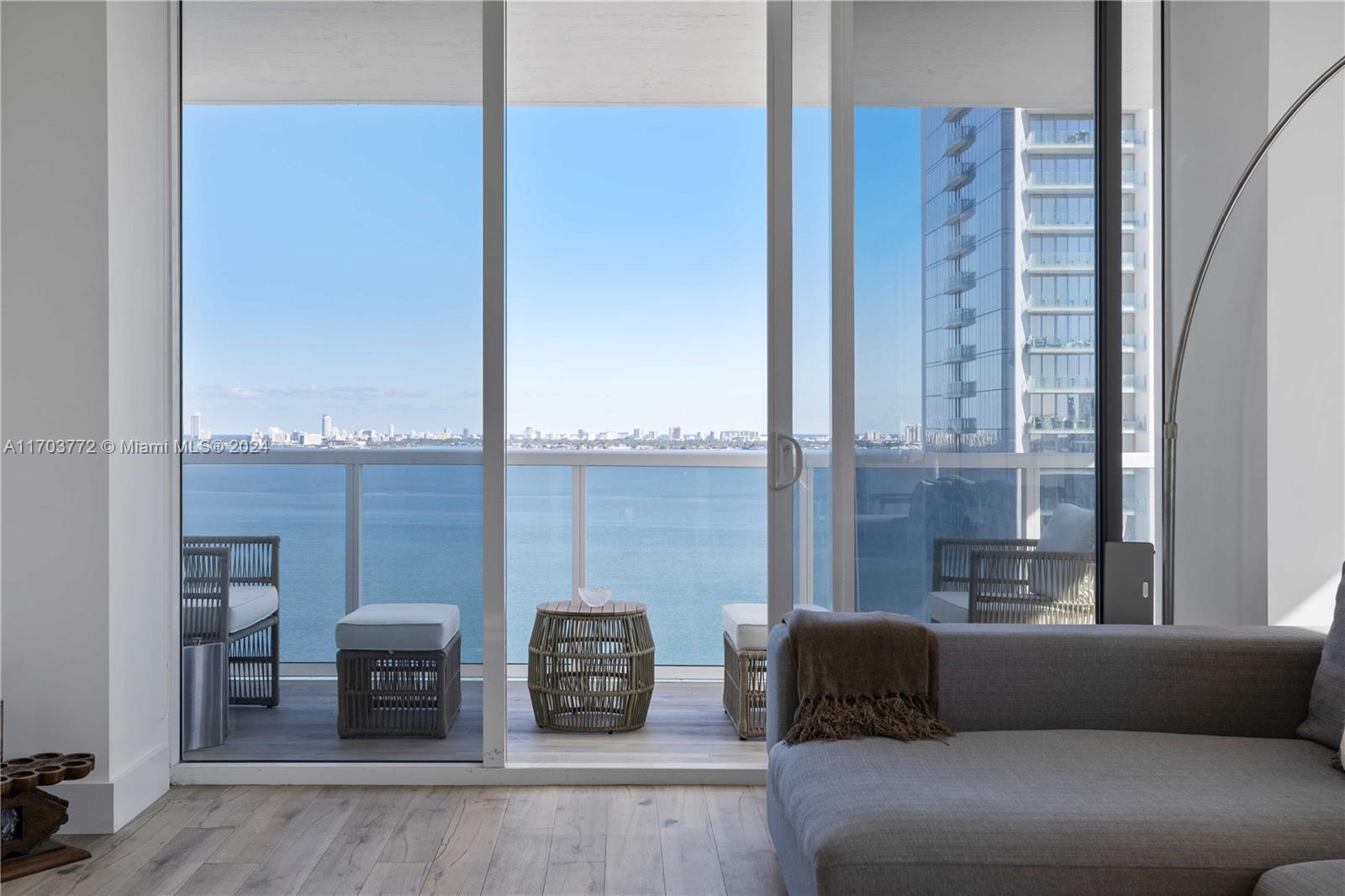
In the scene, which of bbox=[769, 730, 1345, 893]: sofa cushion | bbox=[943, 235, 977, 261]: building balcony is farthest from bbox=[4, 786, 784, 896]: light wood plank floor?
bbox=[943, 235, 977, 261]: building balcony

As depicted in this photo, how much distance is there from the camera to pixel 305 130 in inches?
120

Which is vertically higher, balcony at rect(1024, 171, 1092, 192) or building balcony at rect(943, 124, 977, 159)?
building balcony at rect(943, 124, 977, 159)

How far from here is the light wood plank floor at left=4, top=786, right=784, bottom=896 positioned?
224 centimetres

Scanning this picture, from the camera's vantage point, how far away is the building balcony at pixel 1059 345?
296cm

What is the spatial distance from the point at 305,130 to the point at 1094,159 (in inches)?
107

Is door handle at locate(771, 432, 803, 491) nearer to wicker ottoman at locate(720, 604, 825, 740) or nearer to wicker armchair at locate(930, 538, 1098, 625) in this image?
wicker armchair at locate(930, 538, 1098, 625)

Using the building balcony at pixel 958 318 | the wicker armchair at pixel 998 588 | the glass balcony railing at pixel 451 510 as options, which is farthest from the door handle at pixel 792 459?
the building balcony at pixel 958 318

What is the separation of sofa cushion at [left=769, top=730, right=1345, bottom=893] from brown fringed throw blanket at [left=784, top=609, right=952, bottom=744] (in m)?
0.21

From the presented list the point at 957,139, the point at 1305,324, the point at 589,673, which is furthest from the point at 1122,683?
the point at 589,673

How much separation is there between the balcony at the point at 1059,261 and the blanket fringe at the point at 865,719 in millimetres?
1597

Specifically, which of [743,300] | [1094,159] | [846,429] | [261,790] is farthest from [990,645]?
[743,300]

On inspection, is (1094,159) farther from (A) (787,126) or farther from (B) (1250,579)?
(B) (1250,579)

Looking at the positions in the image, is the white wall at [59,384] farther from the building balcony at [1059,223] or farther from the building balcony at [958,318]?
the building balcony at [1059,223]

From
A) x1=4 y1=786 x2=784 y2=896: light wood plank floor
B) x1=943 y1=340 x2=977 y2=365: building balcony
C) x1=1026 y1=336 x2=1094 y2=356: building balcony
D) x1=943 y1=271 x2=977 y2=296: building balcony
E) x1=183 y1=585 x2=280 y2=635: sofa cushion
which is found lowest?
x1=4 y1=786 x2=784 y2=896: light wood plank floor
